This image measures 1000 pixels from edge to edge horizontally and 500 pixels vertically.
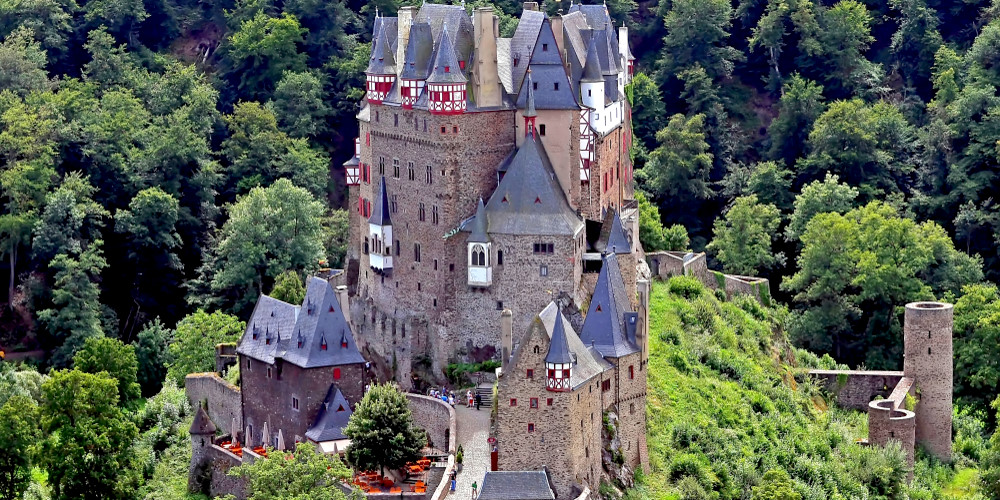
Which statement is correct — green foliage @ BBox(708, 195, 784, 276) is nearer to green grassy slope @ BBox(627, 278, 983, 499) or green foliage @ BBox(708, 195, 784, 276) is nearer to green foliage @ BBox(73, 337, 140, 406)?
green grassy slope @ BBox(627, 278, 983, 499)

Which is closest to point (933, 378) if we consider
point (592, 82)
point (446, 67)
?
point (592, 82)

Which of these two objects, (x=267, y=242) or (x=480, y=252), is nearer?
(x=480, y=252)

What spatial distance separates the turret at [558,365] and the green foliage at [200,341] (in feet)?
92.2

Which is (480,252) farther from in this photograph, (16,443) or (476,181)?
(16,443)

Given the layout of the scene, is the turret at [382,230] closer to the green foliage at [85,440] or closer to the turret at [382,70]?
the turret at [382,70]

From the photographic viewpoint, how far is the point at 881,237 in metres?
109

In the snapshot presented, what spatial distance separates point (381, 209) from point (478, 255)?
5.28 meters

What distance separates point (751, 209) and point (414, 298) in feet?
105

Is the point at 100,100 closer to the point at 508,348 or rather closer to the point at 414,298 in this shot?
the point at 414,298

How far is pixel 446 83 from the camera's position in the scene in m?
84.4

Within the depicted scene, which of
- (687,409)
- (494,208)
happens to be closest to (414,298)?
(494,208)

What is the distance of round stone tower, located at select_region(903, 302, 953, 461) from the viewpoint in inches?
3841

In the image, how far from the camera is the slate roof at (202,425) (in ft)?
281

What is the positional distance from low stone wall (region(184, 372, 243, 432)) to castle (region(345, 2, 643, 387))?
18.7ft
